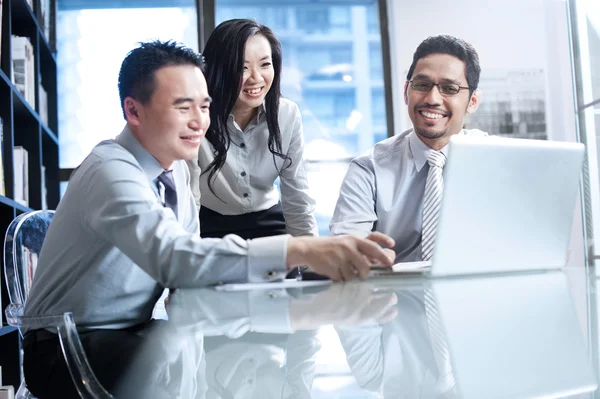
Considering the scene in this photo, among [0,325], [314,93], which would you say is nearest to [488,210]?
[0,325]

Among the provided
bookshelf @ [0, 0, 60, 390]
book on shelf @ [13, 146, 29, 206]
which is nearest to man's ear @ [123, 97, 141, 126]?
bookshelf @ [0, 0, 60, 390]

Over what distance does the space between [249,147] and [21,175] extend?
1.56 metres

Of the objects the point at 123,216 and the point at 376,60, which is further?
the point at 376,60

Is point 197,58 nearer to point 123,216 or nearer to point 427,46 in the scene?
point 123,216

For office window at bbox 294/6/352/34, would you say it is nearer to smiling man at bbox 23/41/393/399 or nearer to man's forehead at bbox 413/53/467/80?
man's forehead at bbox 413/53/467/80

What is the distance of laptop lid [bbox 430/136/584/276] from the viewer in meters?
1.26

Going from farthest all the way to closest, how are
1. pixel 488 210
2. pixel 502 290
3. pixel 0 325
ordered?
pixel 0 325 → pixel 488 210 → pixel 502 290

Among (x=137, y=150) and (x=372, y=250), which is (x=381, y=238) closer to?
(x=372, y=250)

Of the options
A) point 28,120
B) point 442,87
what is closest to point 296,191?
point 442,87

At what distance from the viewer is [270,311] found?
820 millimetres

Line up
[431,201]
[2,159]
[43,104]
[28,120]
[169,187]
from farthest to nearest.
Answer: [43,104]
[28,120]
[2,159]
[431,201]
[169,187]

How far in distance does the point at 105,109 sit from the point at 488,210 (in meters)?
3.74

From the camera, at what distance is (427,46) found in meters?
2.26

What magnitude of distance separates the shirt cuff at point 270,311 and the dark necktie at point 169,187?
0.47m
